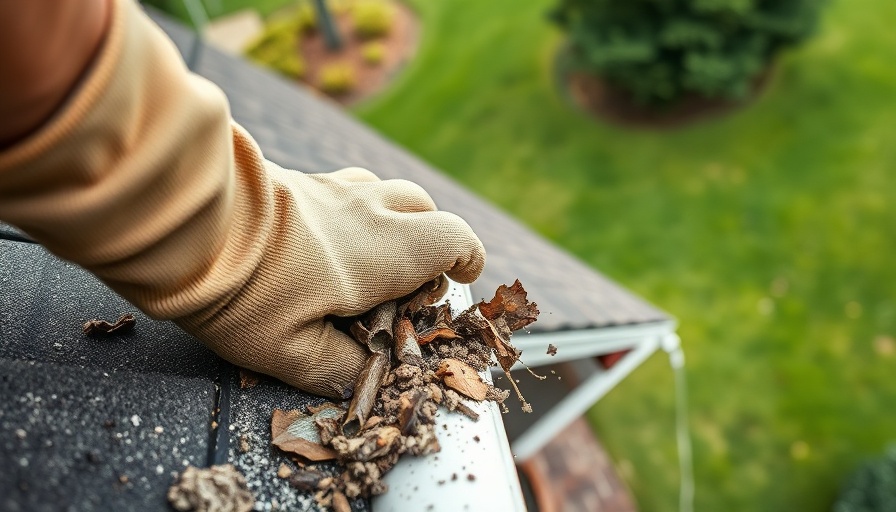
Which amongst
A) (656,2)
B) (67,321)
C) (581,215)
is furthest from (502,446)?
(656,2)

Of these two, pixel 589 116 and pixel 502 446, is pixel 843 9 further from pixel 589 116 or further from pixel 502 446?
pixel 502 446

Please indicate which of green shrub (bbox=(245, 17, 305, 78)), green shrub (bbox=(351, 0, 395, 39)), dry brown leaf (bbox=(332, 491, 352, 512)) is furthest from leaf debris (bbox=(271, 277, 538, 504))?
green shrub (bbox=(351, 0, 395, 39))

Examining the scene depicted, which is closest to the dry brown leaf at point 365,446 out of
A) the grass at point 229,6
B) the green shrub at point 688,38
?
the green shrub at point 688,38

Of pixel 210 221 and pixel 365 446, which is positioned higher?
pixel 210 221

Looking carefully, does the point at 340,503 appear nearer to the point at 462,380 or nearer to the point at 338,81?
the point at 462,380

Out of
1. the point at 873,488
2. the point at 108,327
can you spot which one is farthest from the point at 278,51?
the point at 108,327

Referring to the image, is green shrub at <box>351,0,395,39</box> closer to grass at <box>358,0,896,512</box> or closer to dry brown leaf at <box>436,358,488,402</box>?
grass at <box>358,0,896,512</box>
